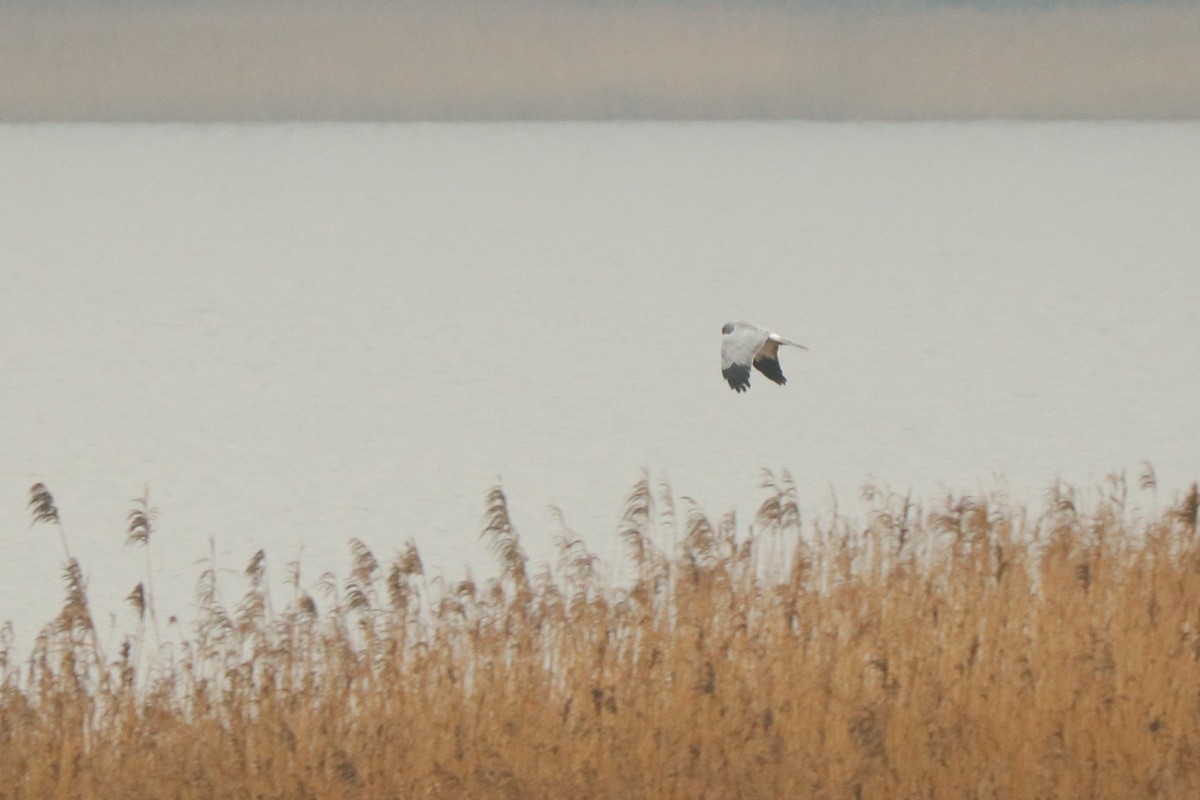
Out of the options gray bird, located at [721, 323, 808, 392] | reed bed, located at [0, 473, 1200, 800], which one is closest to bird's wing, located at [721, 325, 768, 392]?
gray bird, located at [721, 323, 808, 392]

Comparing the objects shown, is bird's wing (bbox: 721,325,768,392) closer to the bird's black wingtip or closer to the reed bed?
the bird's black wingtip

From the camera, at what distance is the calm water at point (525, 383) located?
26.5 meters

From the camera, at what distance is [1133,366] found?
164 feet

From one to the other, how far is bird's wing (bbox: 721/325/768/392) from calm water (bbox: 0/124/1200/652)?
261 inches

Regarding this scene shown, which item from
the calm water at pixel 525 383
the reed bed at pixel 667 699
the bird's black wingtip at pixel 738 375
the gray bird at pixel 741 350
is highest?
the calm water at pixel 525 383

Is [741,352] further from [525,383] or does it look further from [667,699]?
[525,383]

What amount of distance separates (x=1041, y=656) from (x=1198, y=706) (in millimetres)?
927

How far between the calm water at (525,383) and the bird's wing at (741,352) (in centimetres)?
663

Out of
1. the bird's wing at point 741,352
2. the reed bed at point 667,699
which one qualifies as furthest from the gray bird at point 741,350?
the reed bed at point 667,699

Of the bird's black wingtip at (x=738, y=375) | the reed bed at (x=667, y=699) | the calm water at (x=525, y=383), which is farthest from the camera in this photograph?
the calm water at (x=525, y=383)

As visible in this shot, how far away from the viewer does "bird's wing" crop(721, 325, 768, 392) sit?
10.6m

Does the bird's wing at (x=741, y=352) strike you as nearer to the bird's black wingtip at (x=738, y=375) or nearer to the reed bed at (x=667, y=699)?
the bird's black wingtip at (x=738, y=375)

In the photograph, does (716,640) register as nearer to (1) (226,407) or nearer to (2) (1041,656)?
(2) (1041,656)

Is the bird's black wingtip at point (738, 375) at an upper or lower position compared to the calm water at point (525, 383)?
lower
